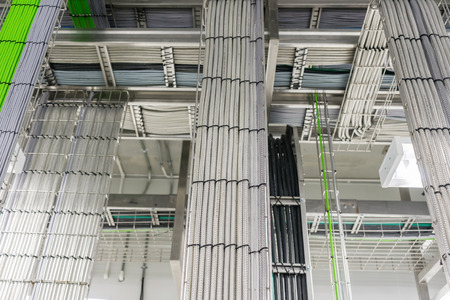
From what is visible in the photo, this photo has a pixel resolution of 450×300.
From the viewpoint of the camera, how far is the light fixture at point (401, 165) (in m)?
9.20

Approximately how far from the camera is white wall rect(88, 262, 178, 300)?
543 inches

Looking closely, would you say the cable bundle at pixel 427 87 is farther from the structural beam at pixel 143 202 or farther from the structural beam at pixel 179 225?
the structural beam at pixel 143 202

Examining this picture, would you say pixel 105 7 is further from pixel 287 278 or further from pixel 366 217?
pixel 366 217

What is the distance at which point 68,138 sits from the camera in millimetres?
10180

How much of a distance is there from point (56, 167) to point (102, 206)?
1335 millimetres

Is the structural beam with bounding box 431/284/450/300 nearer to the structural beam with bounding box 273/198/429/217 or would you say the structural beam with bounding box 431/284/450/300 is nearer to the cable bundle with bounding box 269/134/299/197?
the structural beam with bounding box 273/198/429/217

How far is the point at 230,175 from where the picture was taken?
6.69 meters

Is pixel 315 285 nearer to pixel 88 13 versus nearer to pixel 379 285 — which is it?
pixel 379 285

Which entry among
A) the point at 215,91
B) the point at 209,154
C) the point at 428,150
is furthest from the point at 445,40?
the point at 209,154

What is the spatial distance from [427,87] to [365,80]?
2608mm

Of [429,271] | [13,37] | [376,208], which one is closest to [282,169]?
[376,208]

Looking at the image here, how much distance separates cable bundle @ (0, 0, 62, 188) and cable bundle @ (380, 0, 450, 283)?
5.64 m

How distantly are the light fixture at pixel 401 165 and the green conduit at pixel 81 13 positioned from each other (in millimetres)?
6514

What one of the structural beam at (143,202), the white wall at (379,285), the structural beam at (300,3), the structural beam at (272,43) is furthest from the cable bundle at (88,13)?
the white wall at (379,285)
